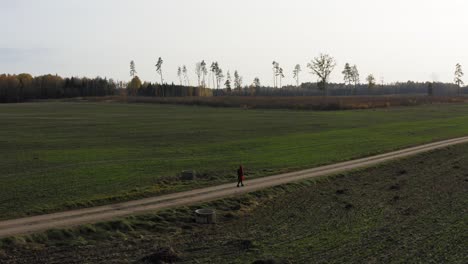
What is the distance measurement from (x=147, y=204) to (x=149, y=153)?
58.3 ft

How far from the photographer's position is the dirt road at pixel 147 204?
66.7 feet

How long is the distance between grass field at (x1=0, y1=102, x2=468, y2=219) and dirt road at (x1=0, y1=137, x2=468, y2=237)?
1.02 m

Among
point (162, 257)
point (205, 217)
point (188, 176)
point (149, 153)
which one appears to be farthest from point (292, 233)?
point (149, 153)

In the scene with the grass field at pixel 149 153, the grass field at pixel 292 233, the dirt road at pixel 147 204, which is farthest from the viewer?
the grass field at pixel 149 153

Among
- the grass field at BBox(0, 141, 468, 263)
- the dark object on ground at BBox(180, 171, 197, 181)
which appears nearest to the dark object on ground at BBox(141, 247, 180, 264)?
the grass field at BBox(0, 141, 468, 263)

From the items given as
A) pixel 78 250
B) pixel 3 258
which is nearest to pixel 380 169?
pixel 78 250

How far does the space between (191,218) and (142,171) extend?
10.7 m

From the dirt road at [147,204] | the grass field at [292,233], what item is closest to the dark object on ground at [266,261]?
the grass field at [292,233]

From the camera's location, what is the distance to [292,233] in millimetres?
19969

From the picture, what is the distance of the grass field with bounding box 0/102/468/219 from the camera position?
87.3 feet

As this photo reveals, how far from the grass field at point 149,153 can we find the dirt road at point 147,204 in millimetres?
1024

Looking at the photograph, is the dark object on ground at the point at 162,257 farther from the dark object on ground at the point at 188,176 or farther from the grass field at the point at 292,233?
the dark object on ground at the point at 188,176

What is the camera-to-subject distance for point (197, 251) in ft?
58.7

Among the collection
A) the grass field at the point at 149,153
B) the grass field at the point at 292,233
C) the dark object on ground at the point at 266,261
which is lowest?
the grass field at the point at 292,233
